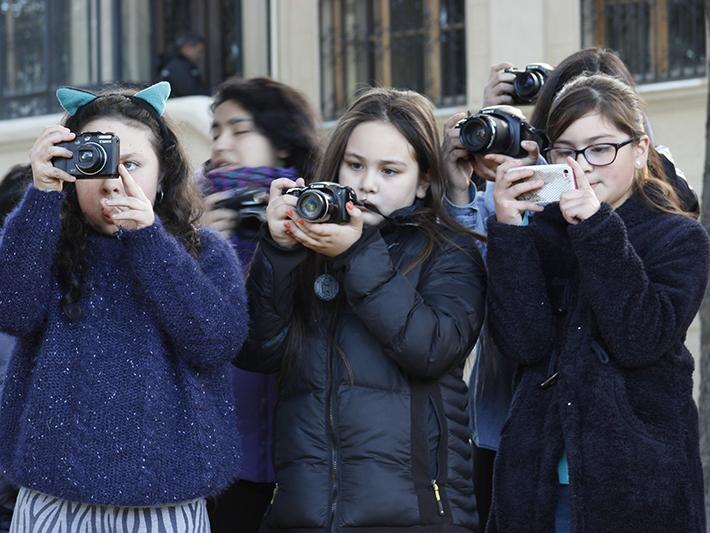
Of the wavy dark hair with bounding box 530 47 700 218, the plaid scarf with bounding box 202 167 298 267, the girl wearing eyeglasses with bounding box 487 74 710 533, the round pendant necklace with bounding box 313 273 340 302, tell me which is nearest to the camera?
the girl wearing eyeglasses with bounding box 487 74 710 533

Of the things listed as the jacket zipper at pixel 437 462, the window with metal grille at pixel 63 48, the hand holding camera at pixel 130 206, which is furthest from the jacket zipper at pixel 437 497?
the window with metal grille at pixel 63 48

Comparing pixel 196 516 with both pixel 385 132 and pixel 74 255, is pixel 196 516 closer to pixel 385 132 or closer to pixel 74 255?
pixel 74 255

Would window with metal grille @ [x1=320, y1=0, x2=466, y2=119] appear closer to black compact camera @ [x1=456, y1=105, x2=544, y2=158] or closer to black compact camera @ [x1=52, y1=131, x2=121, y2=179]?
black compact camera @ [x1=456, y1=105, x2=544, y2=158]

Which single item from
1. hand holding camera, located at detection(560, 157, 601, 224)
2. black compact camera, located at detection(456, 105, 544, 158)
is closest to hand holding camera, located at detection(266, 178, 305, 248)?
black compact camera, located at detection(456, 105, 544, 158)

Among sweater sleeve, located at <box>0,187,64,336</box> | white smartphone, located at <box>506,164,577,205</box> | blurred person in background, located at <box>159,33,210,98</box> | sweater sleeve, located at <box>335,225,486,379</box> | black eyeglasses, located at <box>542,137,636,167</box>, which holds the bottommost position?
sweater sleeve, located at <box>335,225,486,379</box>

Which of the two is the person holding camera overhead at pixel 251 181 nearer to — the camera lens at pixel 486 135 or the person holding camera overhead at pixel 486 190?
the person holding camera overhead at pixel 486 190

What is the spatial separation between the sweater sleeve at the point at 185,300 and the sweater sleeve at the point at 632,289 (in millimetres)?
868

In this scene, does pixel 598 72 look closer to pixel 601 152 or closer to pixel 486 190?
pixel 486 190

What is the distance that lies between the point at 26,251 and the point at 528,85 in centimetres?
182

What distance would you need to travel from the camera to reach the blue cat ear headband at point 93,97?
3.80 m

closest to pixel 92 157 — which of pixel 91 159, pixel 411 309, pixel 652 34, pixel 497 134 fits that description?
pixel 91 159

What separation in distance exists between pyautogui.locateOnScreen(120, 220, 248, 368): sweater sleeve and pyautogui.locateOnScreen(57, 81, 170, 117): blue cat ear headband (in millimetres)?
416

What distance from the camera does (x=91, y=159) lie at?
3459 mm

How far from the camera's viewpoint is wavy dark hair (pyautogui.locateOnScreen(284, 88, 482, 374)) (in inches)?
156
